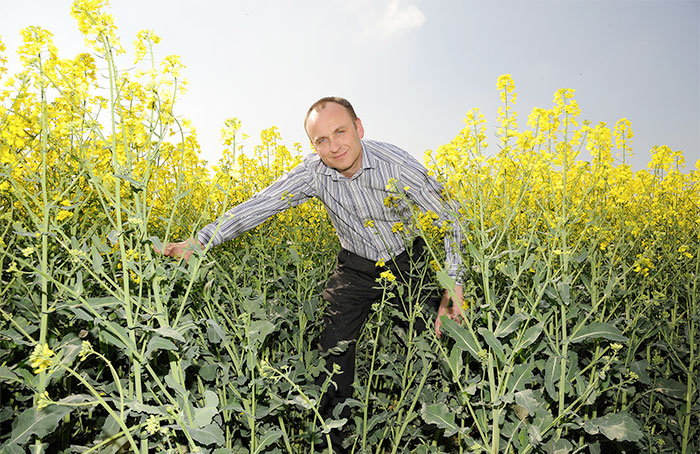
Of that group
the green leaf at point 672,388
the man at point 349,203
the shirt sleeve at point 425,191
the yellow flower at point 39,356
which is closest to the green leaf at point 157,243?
the yellow flower at point 39,356

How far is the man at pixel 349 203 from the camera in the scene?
8.63 feet

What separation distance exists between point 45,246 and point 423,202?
1.90 metres

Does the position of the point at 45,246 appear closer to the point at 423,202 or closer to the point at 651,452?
the point at 423,202

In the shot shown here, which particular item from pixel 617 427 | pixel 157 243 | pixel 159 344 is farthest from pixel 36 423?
pixel 617 427

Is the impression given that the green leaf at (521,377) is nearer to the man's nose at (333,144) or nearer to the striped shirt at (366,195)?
the striped shirt at (366,195)

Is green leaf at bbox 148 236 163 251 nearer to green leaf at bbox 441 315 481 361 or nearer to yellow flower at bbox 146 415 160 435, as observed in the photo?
yellow flower at bbox 146 415 160 435

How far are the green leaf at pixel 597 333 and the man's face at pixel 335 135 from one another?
1.54m

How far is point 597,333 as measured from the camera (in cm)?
170

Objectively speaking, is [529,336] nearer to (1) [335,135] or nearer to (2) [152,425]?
(2) [152,425]

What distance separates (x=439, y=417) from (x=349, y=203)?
4.88 ft

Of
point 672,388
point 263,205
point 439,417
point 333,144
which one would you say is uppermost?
point 333,144

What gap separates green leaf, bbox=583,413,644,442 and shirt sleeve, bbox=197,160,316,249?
5.90 feet

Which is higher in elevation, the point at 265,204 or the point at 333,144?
the point at 333,144

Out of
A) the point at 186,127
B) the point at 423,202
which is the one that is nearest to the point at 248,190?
the point at 423,202
